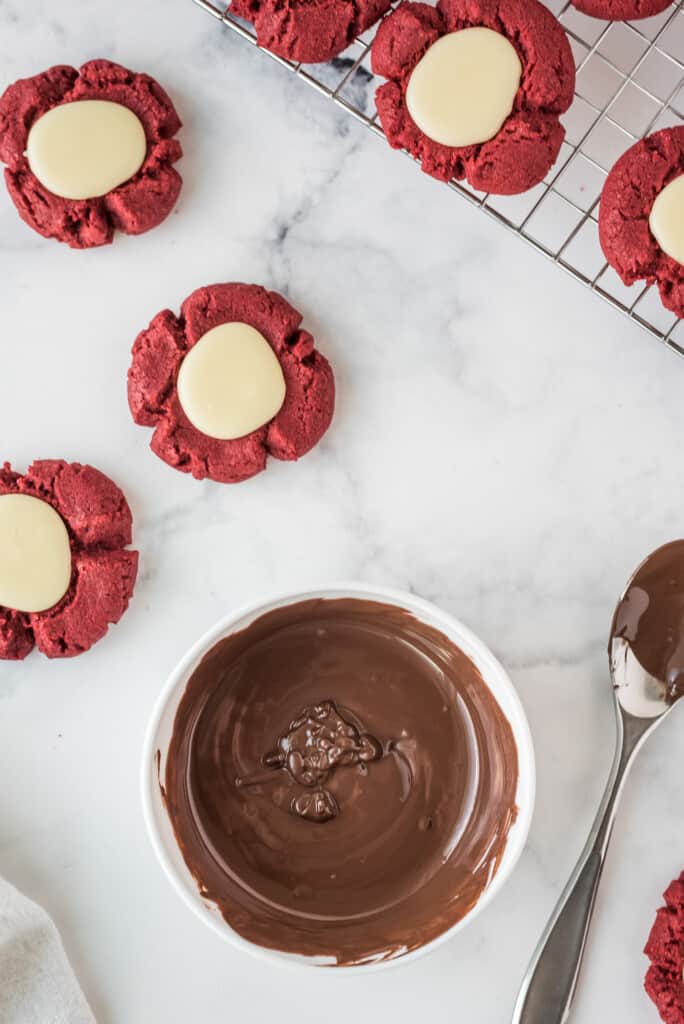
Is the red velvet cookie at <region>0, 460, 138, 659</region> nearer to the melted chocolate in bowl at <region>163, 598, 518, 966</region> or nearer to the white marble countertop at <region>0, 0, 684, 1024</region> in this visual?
the white marble countertop at <region>0, 0, 684, 1024</region>

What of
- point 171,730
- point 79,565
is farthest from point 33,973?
point 79,565

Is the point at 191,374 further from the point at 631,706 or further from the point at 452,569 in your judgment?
the point at 631,706

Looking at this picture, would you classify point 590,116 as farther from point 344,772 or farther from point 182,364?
point 344,772

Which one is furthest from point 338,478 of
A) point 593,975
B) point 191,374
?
point 593,975

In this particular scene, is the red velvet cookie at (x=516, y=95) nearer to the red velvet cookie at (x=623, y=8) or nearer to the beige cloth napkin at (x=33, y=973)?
the red velvet cookie at (x=623, y=8)

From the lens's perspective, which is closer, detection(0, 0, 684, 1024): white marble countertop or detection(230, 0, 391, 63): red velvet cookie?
detection(230, 0, 391, 63): red velvet cookie

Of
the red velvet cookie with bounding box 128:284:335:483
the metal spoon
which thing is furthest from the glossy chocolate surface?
the red velvet cookie with bounding box 128:284:335:483

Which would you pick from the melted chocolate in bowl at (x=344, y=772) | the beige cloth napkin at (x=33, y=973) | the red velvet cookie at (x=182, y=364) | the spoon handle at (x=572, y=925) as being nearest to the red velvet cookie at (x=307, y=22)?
the red velvet cookie at (x=182, y=364)
